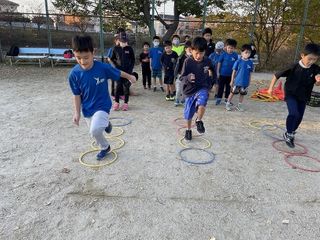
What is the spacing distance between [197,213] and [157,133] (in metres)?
2.82

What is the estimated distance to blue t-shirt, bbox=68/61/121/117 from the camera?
4.46m

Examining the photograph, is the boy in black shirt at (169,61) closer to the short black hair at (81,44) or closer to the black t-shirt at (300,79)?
the black t-shirt at (300,79)

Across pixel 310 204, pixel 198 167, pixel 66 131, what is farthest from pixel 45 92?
pixel 310 204

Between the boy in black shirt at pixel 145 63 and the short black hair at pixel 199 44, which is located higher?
the short black hair at pixel 199 44

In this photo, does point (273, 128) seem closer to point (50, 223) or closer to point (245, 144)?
point (245, 144)

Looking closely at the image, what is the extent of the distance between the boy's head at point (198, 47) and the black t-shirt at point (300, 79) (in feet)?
5.15

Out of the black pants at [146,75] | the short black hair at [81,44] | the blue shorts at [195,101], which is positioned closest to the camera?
the short black hair at [81,44]

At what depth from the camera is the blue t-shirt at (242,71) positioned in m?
7.73

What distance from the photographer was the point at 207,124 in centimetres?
701

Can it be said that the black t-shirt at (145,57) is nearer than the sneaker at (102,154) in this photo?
No

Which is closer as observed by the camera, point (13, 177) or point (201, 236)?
point (201, 236)

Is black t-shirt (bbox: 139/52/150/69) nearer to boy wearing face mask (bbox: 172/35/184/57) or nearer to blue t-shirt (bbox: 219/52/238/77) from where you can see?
boy wearing face mask (bbox: 172/35/184/57)

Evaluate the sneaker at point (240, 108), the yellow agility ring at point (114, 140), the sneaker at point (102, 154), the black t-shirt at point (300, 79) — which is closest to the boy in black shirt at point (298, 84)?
the black t-shirt at point (300, 79)

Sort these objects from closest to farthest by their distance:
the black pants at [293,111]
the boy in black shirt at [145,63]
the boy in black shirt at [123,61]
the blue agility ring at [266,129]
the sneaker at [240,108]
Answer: the black pants at [293,111]
the blue agility ring at [266,129]
the boy in black shirt at [123,61]
the sneaker at [240,108]
the boy in black shirt at [145,63]
